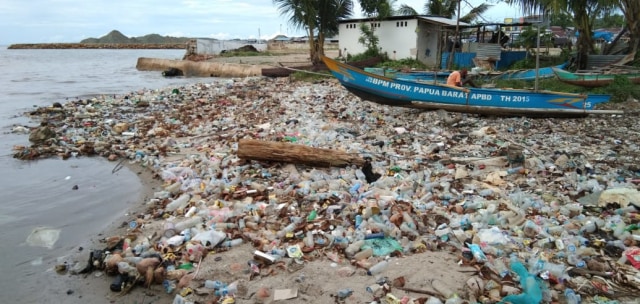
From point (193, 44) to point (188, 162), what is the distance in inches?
1223

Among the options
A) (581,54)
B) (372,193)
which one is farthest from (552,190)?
(581,54)

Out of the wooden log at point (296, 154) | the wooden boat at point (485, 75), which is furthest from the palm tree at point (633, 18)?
the wooden log at point (296, 154)

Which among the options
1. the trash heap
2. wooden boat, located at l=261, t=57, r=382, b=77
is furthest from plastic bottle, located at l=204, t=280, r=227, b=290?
wooden boat, located at l=261, t=57, r=382, b=77

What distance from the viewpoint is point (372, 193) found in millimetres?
4832

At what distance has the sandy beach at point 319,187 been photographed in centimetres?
332

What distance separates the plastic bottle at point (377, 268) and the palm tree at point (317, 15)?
54.3 feet

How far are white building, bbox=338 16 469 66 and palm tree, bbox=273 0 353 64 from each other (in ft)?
5.03

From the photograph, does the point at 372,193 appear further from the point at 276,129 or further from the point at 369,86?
the point at 369,86

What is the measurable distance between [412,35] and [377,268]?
58.8 feet

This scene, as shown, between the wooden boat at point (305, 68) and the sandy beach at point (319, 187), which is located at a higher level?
the wooden boat at point (305, 68)

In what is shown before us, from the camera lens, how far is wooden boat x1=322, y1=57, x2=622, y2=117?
852 cm

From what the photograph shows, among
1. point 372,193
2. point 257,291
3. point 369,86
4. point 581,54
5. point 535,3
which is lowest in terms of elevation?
point 257,291

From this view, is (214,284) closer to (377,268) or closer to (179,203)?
(377,268)

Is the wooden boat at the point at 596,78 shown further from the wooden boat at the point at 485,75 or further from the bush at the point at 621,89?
the wooden boat at the point at 485,75
